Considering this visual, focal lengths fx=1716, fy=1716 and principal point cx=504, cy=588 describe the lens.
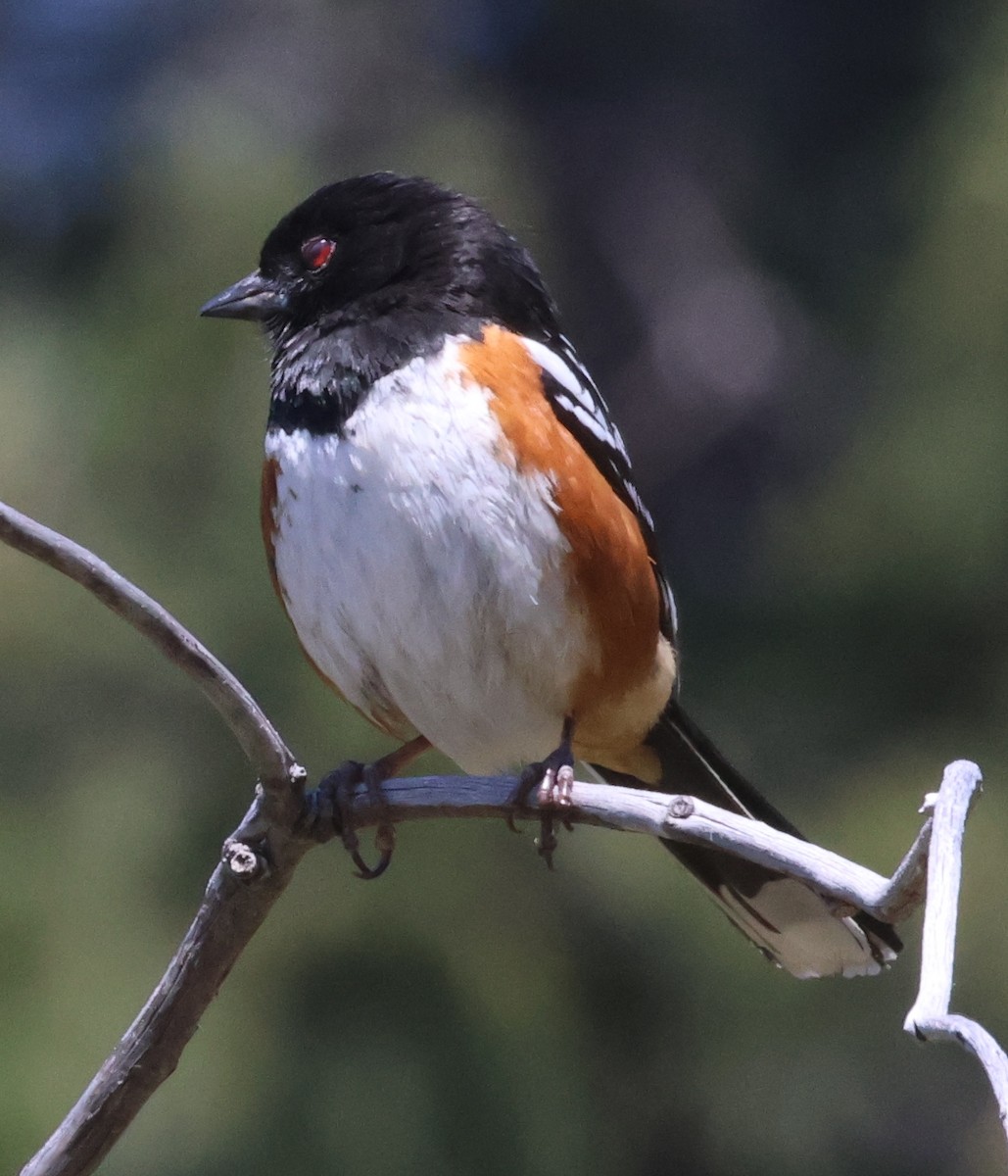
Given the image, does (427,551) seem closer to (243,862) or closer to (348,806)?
(348,806)

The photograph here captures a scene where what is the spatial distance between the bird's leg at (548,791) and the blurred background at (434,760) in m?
1.45

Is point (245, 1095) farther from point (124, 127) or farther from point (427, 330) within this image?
point (124, 127)

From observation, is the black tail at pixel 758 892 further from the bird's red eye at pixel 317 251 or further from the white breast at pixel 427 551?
the bird's red eye at pixel 317 251

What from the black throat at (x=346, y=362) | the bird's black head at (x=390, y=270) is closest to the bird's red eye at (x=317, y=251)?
the bird's black head at (x=390, y=270)

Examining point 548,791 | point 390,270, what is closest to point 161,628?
point 548,791

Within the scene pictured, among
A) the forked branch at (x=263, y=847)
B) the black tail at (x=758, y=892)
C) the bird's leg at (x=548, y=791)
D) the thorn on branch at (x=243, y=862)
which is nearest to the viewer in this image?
the forked branch at (x=263, y=847)

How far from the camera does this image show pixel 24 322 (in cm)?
458

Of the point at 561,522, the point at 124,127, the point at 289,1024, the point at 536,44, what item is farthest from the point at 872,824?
the point at 536,44

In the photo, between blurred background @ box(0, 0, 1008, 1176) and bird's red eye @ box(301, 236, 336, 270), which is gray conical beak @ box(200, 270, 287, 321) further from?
blurred background @ box(0, 0, 1008, 1176)

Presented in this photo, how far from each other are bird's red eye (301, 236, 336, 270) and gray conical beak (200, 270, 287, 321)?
0.07 meters

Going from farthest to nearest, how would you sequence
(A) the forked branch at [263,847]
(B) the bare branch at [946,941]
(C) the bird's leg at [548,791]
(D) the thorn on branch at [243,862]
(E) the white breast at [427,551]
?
(E) the white breast at [427,551] < (C) the bird's leg at [548,791] < (D) the thorn on branch at [243,862] < (A) the forked branch at [263,847] < (B) the bare branch at [946,941]

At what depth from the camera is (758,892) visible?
2730 millimetres

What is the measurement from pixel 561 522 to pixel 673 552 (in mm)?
2756

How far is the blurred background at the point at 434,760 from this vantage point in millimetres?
3660
